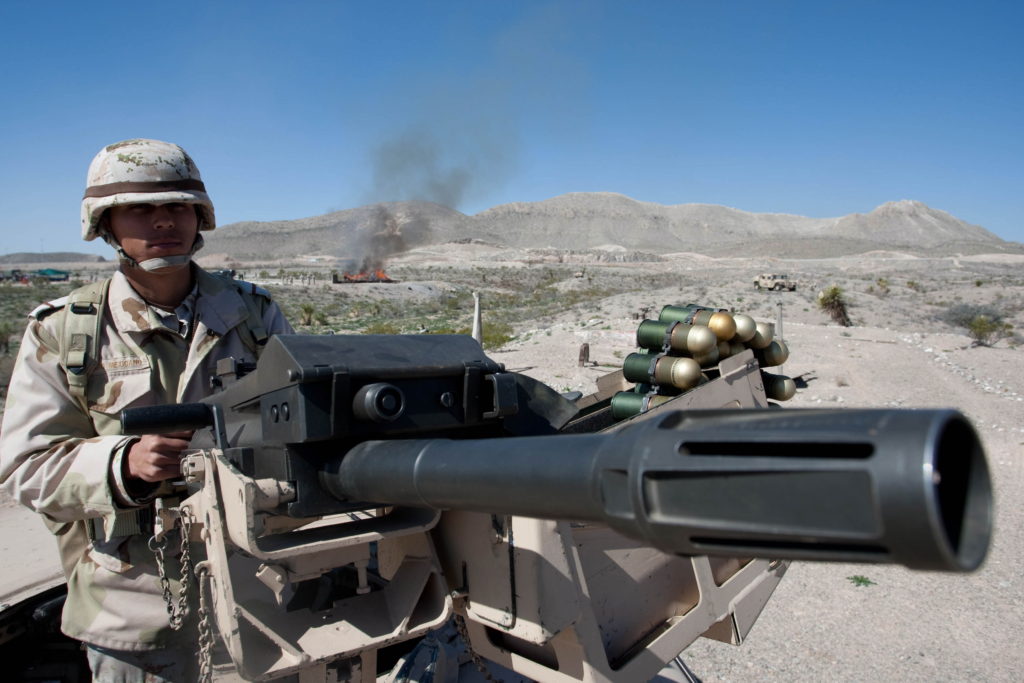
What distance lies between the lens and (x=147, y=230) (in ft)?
9.93

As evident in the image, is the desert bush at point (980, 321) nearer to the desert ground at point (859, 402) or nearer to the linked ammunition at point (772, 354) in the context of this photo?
the desert ground at point (859, 402)

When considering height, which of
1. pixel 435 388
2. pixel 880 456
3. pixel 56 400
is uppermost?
pixel 880 456

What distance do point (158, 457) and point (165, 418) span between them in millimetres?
203

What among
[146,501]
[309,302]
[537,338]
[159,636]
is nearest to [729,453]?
[146,501]

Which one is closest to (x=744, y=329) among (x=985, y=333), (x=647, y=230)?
(x=985, y=333)

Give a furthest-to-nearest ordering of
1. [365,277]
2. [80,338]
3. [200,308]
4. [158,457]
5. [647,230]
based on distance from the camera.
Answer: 1. [647,230]
2. [365,277]
3. [200,308]
4. [80,338]
5. [158,457]

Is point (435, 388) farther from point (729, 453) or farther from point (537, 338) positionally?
point (537, 338)

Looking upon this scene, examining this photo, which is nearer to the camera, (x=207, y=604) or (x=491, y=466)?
(x=491, y=466)

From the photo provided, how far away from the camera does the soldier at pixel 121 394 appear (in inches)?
101

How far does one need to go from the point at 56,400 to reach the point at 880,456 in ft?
9.17

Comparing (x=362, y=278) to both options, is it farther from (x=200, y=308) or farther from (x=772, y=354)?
(x=200, y=308)

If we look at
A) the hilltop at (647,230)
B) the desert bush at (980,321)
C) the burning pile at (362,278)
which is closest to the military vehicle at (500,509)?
the desert bush at (980,321)

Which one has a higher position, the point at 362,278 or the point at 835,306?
the point at 835,306

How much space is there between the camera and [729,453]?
1074 millimetres
